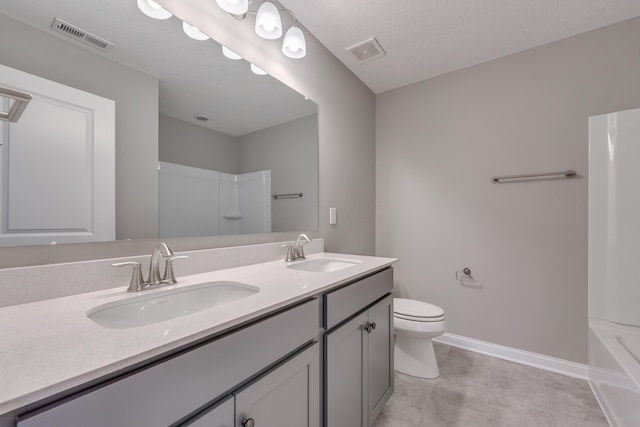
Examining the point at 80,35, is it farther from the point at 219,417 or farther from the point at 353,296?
the point at 353,296

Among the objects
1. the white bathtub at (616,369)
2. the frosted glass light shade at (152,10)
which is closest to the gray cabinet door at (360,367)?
the white bathtub at (616,369)

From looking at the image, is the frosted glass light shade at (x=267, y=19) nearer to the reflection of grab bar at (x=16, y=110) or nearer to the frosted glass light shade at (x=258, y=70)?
the frosted glass light shade at (x=258, y=70)

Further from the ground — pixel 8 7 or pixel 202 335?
pixel 8 7

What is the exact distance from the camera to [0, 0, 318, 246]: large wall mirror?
2.55ft

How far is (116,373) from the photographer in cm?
45

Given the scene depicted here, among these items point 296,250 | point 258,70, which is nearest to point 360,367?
point 296,250

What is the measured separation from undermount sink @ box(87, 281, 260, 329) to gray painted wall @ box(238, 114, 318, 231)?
1.97 feet

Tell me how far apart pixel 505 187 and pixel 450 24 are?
1.23 metres

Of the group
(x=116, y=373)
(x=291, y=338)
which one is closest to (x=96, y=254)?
(x=116, y=373)

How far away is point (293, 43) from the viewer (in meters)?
1.44

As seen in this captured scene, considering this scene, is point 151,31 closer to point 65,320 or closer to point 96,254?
point 96,254

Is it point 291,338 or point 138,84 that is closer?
point 291,338

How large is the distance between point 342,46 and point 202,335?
6.79 feet

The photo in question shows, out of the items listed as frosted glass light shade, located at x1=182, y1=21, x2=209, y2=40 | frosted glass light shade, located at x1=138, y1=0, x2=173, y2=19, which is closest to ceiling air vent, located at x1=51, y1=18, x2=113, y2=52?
frosted glass light shade, located at x1=138, y1=0, x2=173, y2=19
